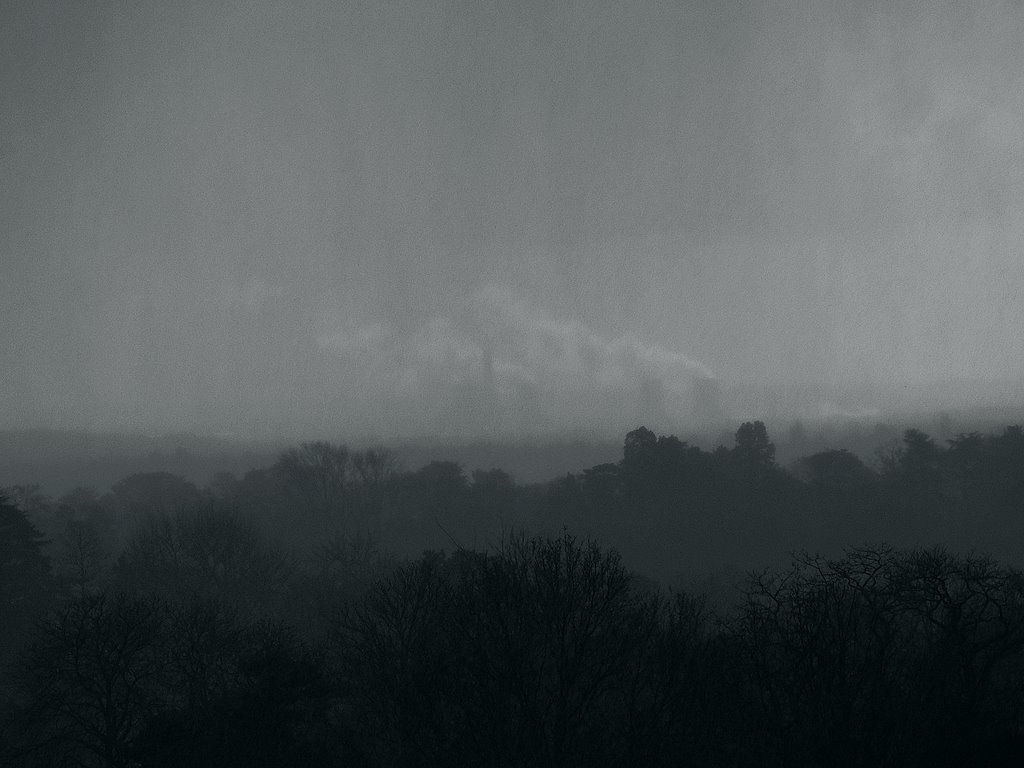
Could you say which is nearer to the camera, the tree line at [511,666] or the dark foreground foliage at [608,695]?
the dark foreground foliage at [608,695]

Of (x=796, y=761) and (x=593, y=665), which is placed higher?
(x=593, y=665)

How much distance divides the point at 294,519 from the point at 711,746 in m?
74.2

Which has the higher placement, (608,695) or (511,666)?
(511,666)

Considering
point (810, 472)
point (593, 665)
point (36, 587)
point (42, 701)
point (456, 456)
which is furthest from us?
point (456, 456)

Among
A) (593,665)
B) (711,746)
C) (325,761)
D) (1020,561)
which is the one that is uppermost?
(593,665)

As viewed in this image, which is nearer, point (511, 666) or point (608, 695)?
point (511, 666)

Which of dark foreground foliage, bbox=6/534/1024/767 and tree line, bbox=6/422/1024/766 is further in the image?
tree line, bbox=6/422/1024/766

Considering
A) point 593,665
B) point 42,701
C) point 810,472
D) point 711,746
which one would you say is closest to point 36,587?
point 42,701

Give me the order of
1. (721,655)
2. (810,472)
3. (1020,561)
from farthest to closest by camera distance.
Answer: (810,472), (1020,561), (721,655)

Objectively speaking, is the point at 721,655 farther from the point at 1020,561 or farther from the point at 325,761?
the point at 1020,561

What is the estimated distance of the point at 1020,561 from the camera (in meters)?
57.0

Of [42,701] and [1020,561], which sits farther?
[1020,561]

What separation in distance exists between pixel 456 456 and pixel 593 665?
131663 millimetres

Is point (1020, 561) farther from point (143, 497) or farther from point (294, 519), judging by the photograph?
point (143, 497)
